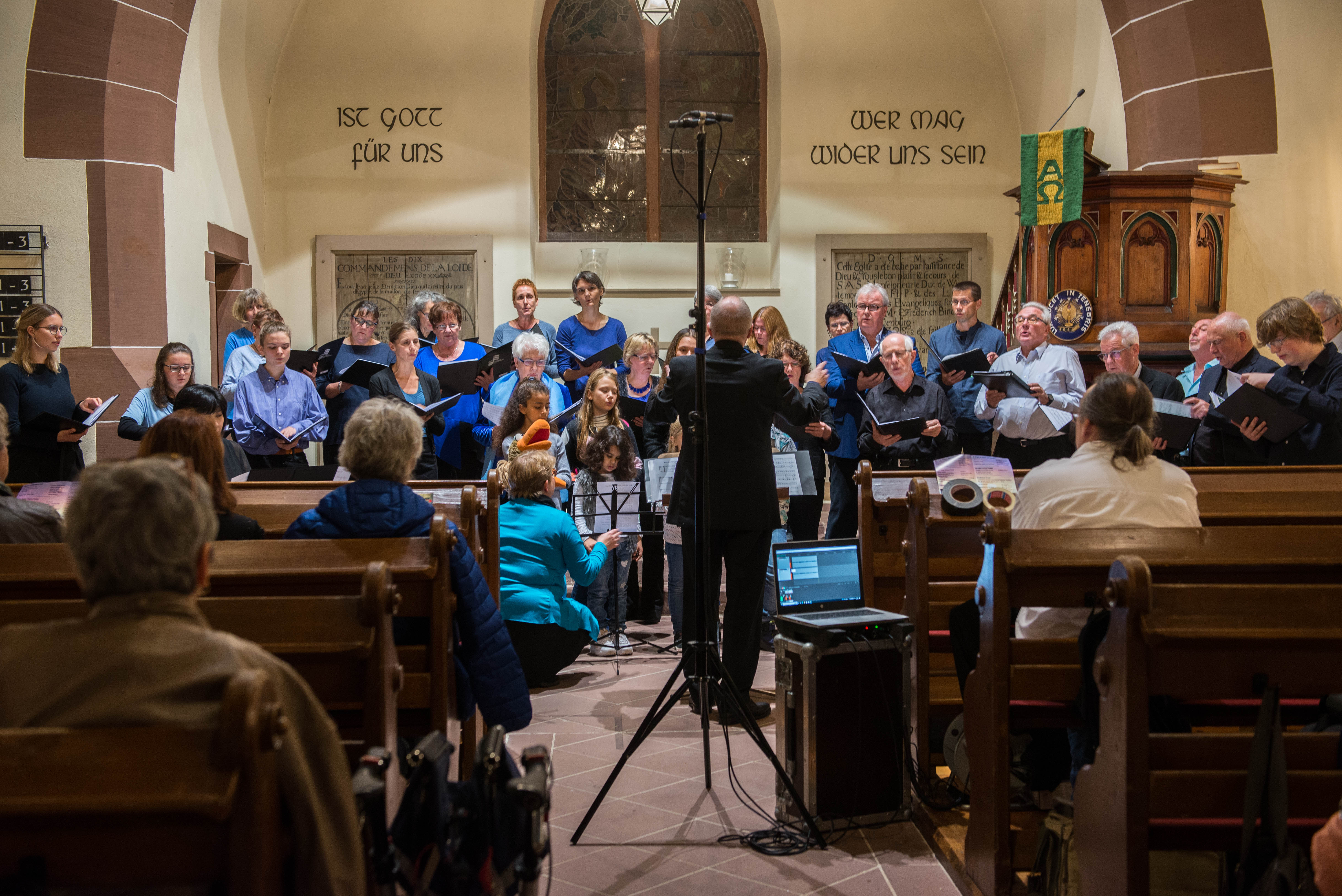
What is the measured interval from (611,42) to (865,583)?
23.4 ft

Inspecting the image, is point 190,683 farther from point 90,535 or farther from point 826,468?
point 826,468

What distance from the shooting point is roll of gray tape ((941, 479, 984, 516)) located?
3.43m

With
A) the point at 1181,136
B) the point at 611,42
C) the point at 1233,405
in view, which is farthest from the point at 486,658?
the point at 611,42

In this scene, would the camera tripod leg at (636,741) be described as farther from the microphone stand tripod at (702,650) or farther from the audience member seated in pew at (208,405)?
the audience member seated in pew at (208,405)

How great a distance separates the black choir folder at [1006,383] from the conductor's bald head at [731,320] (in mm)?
1416

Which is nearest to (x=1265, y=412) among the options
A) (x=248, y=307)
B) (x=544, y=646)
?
(x=544, y=646)

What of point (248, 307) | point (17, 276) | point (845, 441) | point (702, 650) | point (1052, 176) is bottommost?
point (702, 650)

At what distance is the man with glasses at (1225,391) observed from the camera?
4941mm

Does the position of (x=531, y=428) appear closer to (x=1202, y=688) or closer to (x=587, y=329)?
(x=587, y=329)

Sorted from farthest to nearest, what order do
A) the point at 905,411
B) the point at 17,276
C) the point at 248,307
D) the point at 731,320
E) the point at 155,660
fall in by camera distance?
1. the point at 17,276
2. the point at 248,307
3. the point at 905,411
4. the point at 731,320
5. the point at 155,660

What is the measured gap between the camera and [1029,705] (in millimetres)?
2797

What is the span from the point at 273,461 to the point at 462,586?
340 cm

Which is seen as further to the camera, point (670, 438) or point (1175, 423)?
point (670, 438)

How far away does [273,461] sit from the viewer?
19.2 feet
